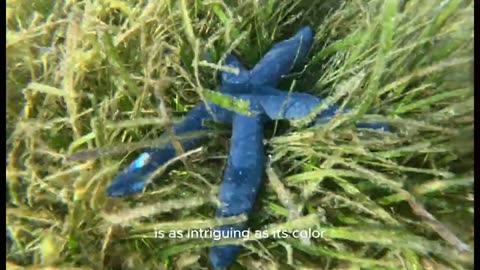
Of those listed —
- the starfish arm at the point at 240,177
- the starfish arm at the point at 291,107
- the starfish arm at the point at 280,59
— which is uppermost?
the starfish arm at the point at 280,59

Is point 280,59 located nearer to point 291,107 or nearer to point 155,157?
point 291,107

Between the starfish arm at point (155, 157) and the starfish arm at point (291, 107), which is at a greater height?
the starfish arm at point (291, 107)

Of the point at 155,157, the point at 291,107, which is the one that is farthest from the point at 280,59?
the point at 155,157

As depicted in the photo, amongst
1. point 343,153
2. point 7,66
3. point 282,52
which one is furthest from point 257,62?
point 7,66

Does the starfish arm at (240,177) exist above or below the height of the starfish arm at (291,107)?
below

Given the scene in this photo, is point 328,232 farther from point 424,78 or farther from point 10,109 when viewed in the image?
point 10,109
